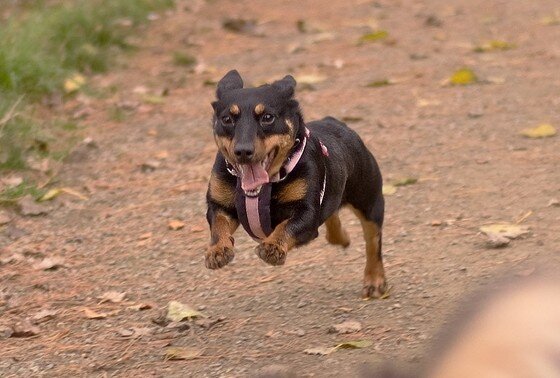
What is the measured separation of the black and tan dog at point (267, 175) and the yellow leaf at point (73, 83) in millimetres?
4948

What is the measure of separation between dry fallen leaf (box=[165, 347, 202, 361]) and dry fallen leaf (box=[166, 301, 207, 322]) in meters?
0.37

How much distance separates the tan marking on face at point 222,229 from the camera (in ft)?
14.4

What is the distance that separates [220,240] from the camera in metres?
4.39

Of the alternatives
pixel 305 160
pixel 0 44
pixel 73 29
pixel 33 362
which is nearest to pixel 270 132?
pixel 305 160

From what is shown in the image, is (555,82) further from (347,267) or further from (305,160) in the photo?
(305,160)

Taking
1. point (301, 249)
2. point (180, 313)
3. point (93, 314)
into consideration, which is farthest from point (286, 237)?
point (301, 249)

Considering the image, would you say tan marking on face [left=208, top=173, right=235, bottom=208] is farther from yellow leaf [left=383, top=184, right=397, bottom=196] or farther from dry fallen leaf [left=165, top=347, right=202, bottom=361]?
yellow leaf [left=383, top=184, right=397, bottom=196]

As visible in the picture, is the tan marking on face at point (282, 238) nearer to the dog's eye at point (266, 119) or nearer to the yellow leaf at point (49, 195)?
the dog's eye at point (266, 119)

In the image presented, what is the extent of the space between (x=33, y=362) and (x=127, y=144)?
12.7 ft

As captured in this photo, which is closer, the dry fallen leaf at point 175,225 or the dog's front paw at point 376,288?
the dog's front paw at point 376,288

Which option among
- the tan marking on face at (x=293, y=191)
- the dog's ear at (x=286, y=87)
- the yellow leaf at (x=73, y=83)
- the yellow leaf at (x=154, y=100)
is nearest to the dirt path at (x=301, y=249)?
the yellow leaf at (x=154, y=100)

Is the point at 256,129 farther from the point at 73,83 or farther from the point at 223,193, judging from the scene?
the point at 73,83

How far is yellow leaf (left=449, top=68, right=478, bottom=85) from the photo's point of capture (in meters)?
9.27

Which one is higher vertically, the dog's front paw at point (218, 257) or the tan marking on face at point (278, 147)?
the tan marking on face at point (278, 147)
